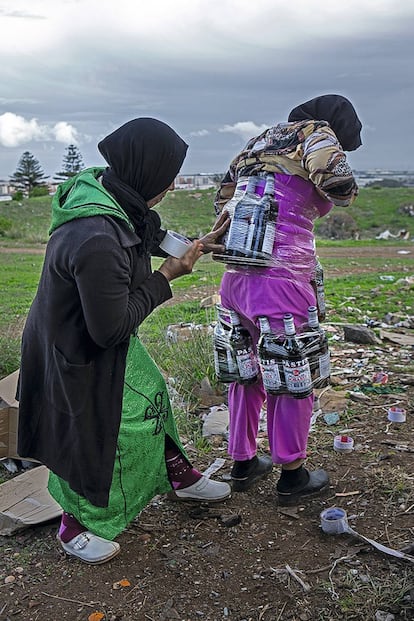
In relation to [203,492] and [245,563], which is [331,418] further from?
[245,563]

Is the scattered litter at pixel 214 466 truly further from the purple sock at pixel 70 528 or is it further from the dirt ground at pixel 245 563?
the purple sock at pixel 70 528

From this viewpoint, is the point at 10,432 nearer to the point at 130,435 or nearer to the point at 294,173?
the point at 130,435

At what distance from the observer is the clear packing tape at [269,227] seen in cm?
305

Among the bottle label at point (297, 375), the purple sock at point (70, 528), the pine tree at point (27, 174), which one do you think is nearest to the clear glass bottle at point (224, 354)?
the bottle label at point (297, 375)

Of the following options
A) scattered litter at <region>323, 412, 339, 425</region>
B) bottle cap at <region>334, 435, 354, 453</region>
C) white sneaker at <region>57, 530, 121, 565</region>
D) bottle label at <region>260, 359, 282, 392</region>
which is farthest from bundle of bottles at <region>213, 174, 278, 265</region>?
scattered litter at <region>323, 412, 339, 425</region>

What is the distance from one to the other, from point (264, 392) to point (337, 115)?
131cm

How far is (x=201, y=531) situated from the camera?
3.15m

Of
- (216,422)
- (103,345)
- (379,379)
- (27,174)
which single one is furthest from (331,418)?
(27,174)

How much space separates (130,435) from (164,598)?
62cm

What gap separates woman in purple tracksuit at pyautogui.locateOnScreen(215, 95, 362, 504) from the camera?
2947 mm

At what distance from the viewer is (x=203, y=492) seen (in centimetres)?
328

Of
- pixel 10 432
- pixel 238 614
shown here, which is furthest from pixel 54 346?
pixel 10 432

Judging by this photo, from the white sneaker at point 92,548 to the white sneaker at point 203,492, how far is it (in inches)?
18.9

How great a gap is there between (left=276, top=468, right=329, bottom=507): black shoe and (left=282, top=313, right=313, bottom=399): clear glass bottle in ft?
1.69
